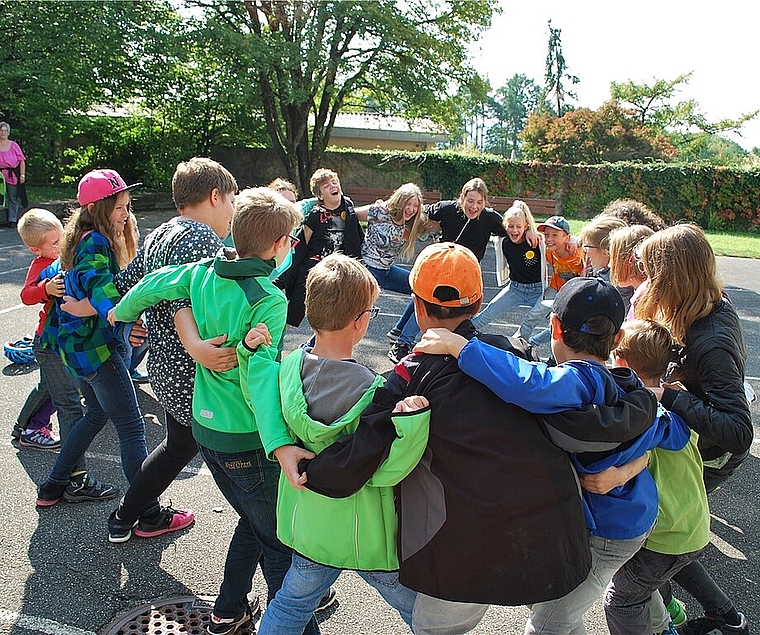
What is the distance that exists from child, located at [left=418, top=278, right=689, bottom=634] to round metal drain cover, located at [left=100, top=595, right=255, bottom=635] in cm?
149

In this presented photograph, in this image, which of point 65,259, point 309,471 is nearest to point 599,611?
point 309,471

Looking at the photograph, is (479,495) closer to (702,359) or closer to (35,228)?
(702,359)

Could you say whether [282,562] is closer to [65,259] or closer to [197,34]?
[65,259]

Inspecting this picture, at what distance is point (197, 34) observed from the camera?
60.3ft

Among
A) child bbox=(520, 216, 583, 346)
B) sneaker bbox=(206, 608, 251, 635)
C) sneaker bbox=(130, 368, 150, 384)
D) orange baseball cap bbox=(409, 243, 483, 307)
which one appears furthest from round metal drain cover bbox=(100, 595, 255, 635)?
child bbox=(520, 216, 583, 346)

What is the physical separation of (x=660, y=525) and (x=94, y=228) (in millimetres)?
2960

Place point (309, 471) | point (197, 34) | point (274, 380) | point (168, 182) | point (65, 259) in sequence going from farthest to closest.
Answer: point (168, 182) < point (197, 34) < point (65, 259) < point (274, 380) < point (309, 471)

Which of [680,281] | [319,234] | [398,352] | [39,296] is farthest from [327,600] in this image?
[319,234]

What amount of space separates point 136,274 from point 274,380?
127cm

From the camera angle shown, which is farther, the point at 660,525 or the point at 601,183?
the point at 601,183

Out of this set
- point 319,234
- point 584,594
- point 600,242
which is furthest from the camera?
point 319,234

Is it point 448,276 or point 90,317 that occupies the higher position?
point 448,276

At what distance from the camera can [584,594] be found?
208 centimetres

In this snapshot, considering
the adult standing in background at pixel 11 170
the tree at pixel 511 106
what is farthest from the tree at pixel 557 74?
the adult standing in background at pixel 11 170
